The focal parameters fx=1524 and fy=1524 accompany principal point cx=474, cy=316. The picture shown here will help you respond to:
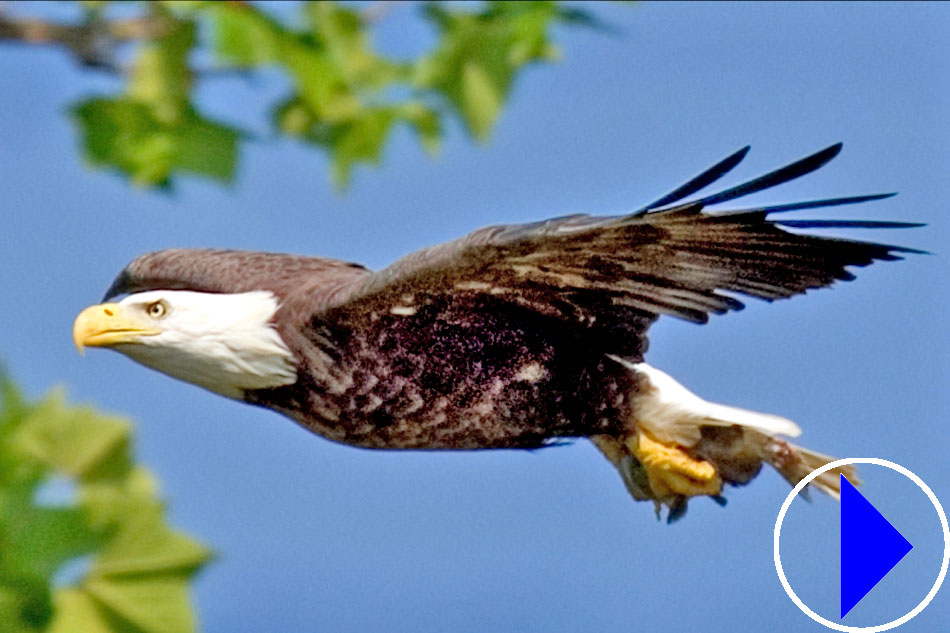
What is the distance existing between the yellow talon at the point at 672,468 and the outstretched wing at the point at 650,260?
0.93ft

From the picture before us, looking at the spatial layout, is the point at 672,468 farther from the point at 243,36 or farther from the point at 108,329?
the point at 243,36

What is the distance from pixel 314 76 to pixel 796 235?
4.08ft

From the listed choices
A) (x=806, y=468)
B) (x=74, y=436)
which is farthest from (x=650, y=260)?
(x=74, y=436)

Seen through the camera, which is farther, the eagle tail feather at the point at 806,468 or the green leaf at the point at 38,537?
the green leaf at the point at 38,537

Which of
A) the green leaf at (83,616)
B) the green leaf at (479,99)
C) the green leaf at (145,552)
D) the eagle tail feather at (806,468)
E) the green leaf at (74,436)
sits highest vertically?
the green leaf at (479,99)

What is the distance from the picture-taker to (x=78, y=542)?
316 centimetres

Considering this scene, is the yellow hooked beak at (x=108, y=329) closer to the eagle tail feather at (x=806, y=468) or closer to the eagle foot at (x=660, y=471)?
the eagle foot at (x=660, y=471)

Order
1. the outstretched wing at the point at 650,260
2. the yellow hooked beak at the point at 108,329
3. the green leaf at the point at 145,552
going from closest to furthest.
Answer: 1. the outstretched wing at the point at 650,260
2. the yellow hooked beak at the point at 108,329
3. the green leaf at the point at 145,552

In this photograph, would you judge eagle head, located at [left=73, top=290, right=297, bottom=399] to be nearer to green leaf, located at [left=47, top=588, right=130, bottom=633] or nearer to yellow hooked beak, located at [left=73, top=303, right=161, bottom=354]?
yellow hooked beak, located at [left=73, top=303, right=161, bottom=354]

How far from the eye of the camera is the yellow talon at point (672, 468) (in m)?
2.46

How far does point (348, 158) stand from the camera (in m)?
3.15

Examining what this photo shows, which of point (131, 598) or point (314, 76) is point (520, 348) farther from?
point (131, 598)

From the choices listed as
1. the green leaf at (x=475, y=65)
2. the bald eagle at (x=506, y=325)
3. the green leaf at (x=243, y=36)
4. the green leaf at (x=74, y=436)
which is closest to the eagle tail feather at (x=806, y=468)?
the bald eagle at (x=506, y=325)

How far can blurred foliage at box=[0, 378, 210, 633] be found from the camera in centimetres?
309
